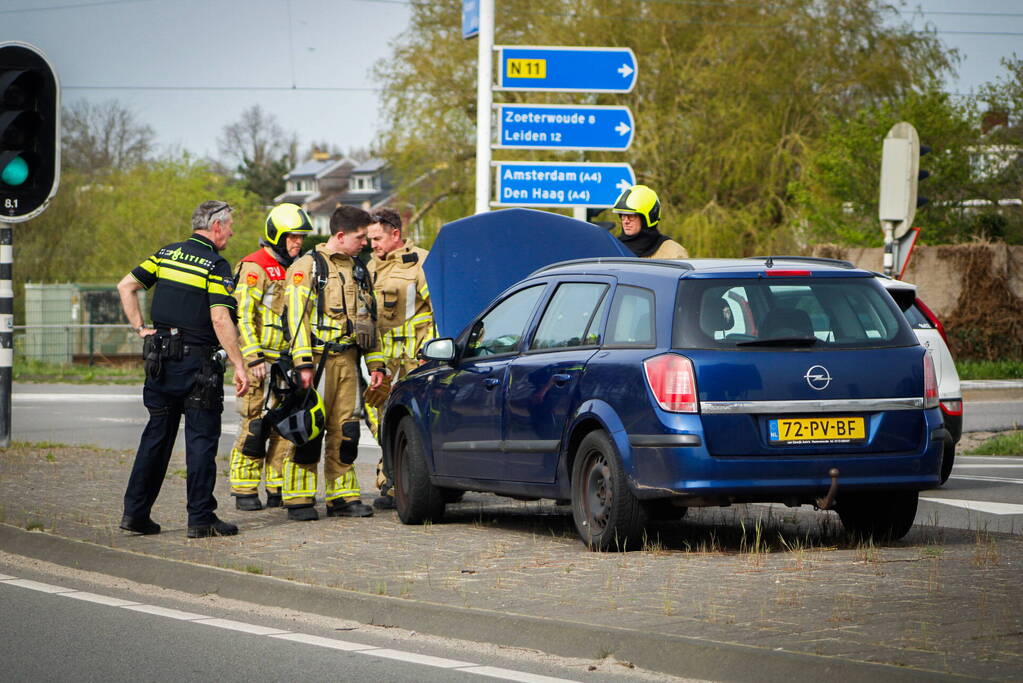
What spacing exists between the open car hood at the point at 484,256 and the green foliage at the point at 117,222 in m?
37.7

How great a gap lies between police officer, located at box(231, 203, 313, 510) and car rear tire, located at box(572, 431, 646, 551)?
106 inches

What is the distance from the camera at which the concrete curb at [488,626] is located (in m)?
5.51

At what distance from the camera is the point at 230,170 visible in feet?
378

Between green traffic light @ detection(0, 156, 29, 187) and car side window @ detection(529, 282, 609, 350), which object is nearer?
car side window @ detection(529, 282, 609, 350)

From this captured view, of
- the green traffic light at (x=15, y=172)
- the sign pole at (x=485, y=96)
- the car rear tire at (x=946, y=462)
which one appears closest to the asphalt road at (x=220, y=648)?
the green traffic light at (x=15, y=172)

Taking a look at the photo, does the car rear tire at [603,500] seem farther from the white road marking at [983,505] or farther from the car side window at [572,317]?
the white road marking at [983,505]

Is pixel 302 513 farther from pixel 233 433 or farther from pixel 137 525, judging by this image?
pixel 233 433

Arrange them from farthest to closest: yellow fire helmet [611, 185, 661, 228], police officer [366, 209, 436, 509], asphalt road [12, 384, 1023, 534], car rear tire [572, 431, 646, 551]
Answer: police officer [366, 209, 436, 509] → yellow fire helmet [611, 185, 661, 228] → asphalt road [12, 384, 1023, 534] → car rear tire [572, 431, 646, 551]

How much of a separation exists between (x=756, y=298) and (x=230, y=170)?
10979 centimetres

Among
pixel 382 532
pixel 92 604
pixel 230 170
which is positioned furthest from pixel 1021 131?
pixel 230 170

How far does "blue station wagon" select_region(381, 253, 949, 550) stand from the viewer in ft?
26.0

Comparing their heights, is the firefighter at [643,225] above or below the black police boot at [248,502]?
above

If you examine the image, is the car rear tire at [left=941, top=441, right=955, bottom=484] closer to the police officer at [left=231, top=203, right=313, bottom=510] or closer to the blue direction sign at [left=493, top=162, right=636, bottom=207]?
the police officer at [left=231, top=203, right=313, bottom=510]

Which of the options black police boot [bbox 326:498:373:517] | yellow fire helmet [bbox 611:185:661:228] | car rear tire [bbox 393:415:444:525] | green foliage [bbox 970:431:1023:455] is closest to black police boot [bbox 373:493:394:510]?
black police boot [bbox 326:498:373:517]
